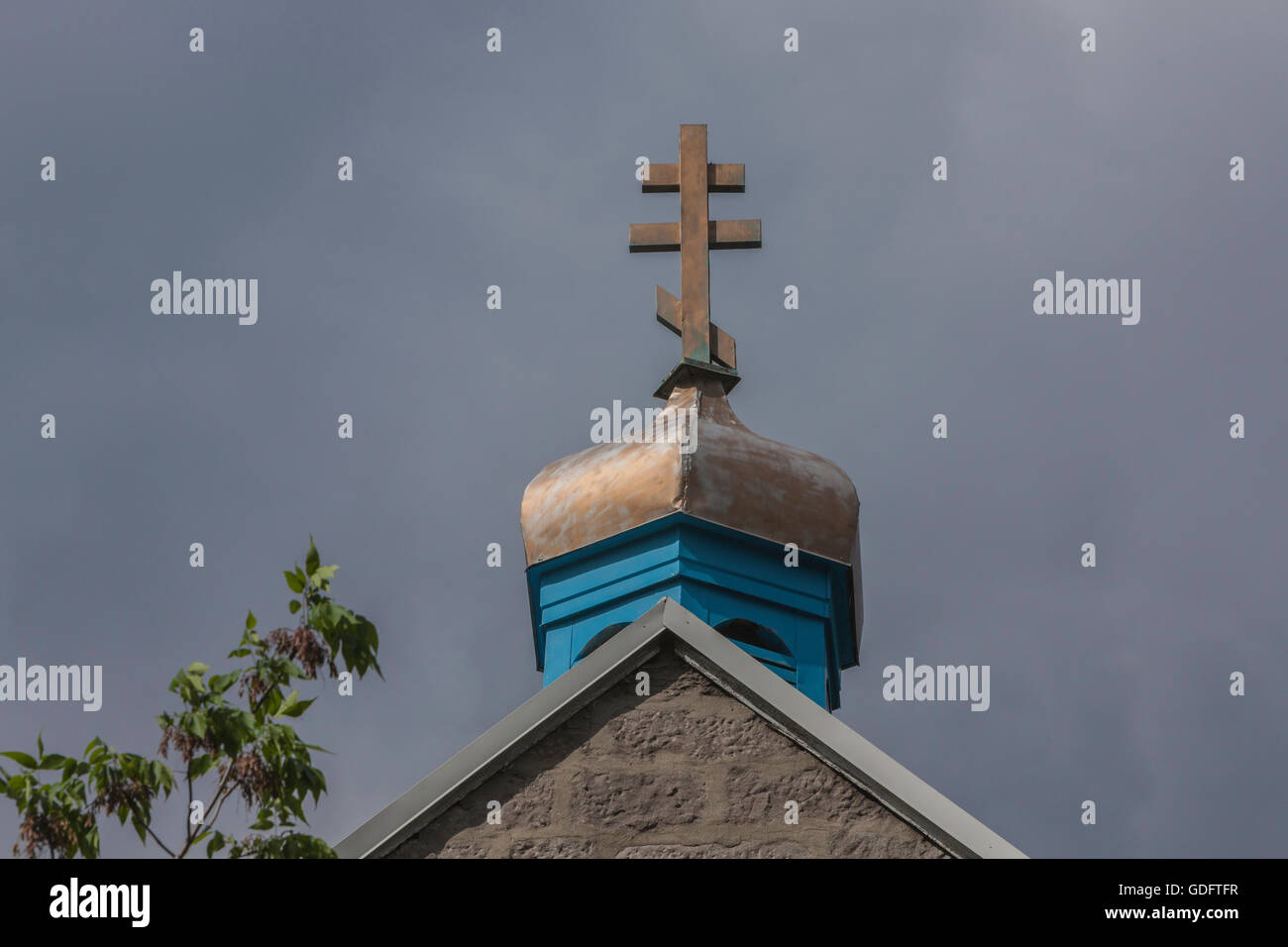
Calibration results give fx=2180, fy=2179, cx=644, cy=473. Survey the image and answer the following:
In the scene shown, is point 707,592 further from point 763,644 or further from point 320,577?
point 320,577

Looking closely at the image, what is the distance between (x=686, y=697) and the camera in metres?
9.30

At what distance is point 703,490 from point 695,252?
2012 mm

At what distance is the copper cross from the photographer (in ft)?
51.3

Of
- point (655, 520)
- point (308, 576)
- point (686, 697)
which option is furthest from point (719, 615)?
point (308, 576)

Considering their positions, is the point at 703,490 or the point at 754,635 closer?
the point at 754,635

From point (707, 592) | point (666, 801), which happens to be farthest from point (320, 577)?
point (707, 592)

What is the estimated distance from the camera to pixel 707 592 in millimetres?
14211

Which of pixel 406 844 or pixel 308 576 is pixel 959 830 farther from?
pixel 308 576

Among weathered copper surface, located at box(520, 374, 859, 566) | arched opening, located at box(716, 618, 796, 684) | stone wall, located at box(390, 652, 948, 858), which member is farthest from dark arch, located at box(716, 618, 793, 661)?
stone wall, located at box(390, 652, 948, 858)

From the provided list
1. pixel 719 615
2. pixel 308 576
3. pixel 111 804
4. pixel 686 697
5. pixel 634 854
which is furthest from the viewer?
pixel 719 615

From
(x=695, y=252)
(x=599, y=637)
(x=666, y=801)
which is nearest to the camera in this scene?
(x=666, y=801)

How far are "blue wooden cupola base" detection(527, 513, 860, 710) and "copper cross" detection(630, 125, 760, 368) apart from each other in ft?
5.42

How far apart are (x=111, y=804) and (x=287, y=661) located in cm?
70

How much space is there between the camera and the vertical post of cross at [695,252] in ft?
51.2
